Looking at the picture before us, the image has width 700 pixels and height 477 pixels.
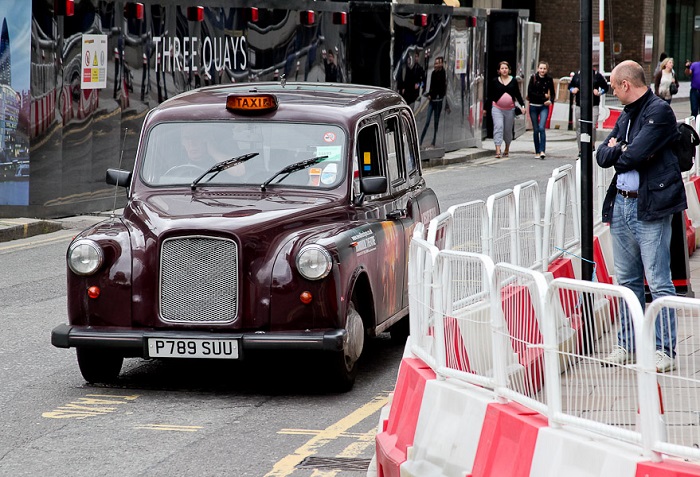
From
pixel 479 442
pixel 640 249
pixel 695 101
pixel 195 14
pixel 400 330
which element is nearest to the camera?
pixel 479 442

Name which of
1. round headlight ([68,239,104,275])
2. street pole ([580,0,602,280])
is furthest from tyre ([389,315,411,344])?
round headlight ([68,239,104,275])

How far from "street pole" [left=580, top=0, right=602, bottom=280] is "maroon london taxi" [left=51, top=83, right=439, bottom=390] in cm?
124

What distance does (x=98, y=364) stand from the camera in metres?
8.10

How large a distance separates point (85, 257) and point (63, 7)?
370 inches

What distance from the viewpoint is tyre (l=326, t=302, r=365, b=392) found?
7734 mm

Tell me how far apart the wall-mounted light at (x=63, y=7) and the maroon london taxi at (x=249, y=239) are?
25.2ft

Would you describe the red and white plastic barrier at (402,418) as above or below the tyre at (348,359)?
above

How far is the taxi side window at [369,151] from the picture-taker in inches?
351

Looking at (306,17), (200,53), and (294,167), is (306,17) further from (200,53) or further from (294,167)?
(294,167)

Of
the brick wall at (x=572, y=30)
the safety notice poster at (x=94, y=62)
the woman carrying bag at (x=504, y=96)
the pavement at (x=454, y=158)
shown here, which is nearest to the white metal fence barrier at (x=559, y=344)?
the pavement at (x=454, y=158)

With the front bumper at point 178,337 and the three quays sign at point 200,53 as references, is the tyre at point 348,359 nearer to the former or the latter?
the front bumper at point 178,337

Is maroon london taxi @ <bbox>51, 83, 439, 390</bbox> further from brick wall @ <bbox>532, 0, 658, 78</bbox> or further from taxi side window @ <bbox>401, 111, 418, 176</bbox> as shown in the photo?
brick wall @ <bbox>532, 0, 658, 78</bbox>

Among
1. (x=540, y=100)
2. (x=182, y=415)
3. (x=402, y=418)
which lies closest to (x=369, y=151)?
(x=182, y=415)

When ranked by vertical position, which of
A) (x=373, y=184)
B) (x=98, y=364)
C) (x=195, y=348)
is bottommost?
(x=98, y=364)
